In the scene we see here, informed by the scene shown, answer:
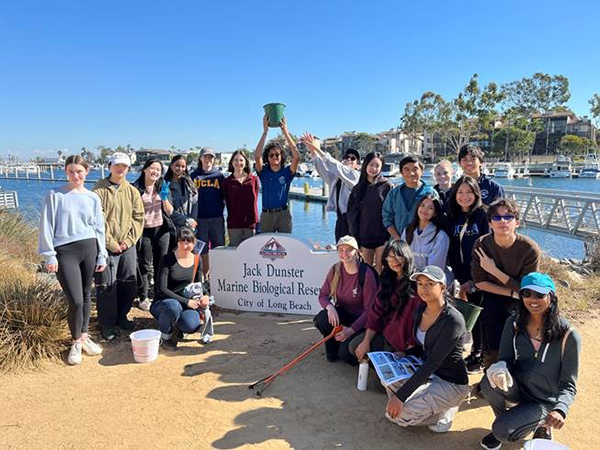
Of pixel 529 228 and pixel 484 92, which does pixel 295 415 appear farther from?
pixel 484 92

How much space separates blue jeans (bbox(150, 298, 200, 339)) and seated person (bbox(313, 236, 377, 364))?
126cm

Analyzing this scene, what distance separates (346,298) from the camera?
3.88 meters

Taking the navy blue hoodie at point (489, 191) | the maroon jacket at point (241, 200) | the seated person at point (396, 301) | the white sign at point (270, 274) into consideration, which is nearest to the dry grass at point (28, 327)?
the white sign at point (270, 274)

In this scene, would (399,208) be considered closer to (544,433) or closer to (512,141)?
(544,433)

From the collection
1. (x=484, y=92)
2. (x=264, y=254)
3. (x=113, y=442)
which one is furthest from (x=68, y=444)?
(x=484, y=92)

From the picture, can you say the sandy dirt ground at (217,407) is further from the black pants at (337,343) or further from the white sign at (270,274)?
the white sign at (270,274)

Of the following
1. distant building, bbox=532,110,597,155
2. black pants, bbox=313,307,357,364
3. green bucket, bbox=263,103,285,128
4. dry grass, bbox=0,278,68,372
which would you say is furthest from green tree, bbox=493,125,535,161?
dry grass, bbox=0,278,68,372

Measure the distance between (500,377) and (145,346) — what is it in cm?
296

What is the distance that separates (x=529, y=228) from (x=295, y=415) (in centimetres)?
1251

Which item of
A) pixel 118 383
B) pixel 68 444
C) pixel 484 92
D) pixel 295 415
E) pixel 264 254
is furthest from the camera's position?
pixel 484 92

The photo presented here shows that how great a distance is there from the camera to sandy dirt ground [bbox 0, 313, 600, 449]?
2.80 meters

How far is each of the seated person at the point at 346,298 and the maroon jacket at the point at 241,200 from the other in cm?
195

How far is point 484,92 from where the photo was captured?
49.9 metres

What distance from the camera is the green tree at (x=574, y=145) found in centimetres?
6762
